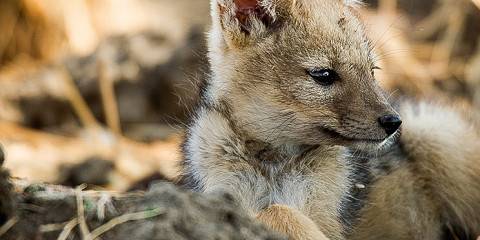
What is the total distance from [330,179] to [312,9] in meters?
0.96

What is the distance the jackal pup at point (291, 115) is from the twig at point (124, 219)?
848 millimetres

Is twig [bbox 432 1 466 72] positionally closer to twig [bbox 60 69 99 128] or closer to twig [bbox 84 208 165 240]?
twig [bbox 60 69 99 128]

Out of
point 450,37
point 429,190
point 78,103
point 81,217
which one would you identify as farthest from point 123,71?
point 81,217

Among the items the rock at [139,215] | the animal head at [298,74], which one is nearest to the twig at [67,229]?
the rock at [139,215]

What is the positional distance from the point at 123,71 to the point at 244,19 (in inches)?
191

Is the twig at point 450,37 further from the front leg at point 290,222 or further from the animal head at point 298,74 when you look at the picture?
the front leg at point 290,222

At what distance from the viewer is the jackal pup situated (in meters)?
4.75

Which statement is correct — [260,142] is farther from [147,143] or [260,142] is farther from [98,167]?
[147,143]

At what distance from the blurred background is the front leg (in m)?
3.70

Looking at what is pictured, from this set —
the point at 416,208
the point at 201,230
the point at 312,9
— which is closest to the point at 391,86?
the point at 416,208

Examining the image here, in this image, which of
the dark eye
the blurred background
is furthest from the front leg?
the blurred background

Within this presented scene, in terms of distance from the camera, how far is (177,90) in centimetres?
955

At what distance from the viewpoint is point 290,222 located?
14.2ft

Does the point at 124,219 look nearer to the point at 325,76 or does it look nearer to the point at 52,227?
the point at 52,227
